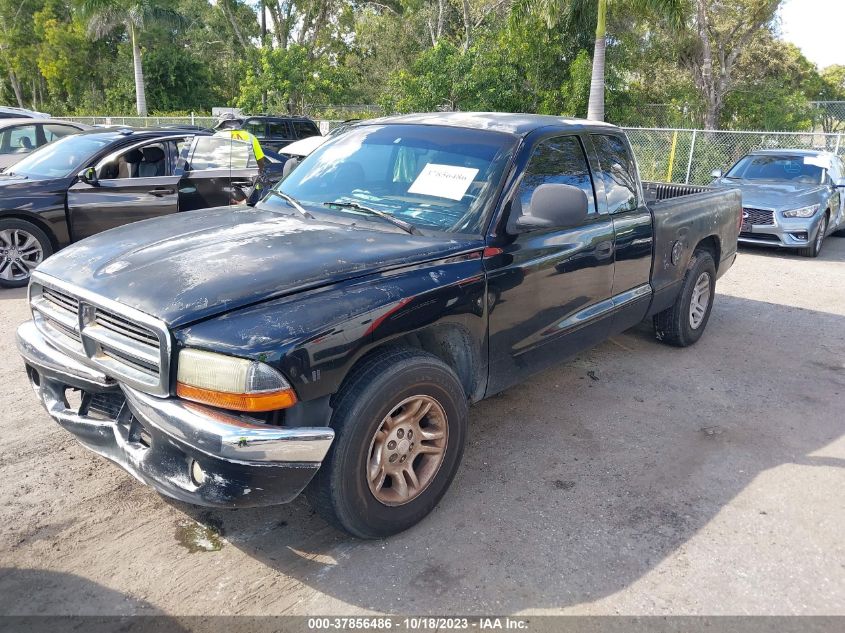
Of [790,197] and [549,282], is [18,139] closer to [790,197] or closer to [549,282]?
[549,282]

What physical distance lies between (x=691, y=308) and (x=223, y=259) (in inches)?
170

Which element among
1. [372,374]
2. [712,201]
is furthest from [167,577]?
[712,201]

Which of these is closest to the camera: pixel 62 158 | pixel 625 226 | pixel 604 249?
pixel 604 249

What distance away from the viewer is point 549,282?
12.4 feet

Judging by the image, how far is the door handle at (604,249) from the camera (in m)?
4.18

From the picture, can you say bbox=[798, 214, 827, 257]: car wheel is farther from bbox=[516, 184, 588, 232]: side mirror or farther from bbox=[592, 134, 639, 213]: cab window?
bbox=[516, 184, 588, 232]: side mirror

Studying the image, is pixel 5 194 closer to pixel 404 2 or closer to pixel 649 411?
pixel 649 411

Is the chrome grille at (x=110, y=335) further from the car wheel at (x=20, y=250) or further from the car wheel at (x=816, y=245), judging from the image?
the car wheel at (x=816, y=245)

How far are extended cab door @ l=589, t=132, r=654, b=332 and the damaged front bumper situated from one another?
265cm

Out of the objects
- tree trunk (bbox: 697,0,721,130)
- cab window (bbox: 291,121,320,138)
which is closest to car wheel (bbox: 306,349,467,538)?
cab window (bbox: 291,121,320,138)

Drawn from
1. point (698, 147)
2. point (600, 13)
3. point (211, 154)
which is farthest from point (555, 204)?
point (698, 147)

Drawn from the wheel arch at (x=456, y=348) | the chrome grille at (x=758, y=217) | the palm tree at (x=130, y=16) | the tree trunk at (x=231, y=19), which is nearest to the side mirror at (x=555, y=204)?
the wheel arch at (x=456, y=348)

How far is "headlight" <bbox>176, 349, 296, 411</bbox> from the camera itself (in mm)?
2455

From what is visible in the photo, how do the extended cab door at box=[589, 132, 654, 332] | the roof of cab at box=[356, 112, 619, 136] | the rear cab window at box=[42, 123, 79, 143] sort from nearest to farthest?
the roof of cab at box=[356, 112, 619, 136] < the extended cab door at box=[589, 132, 654, 332] < the rear cab window at box=[42, 123, 79, 143]
